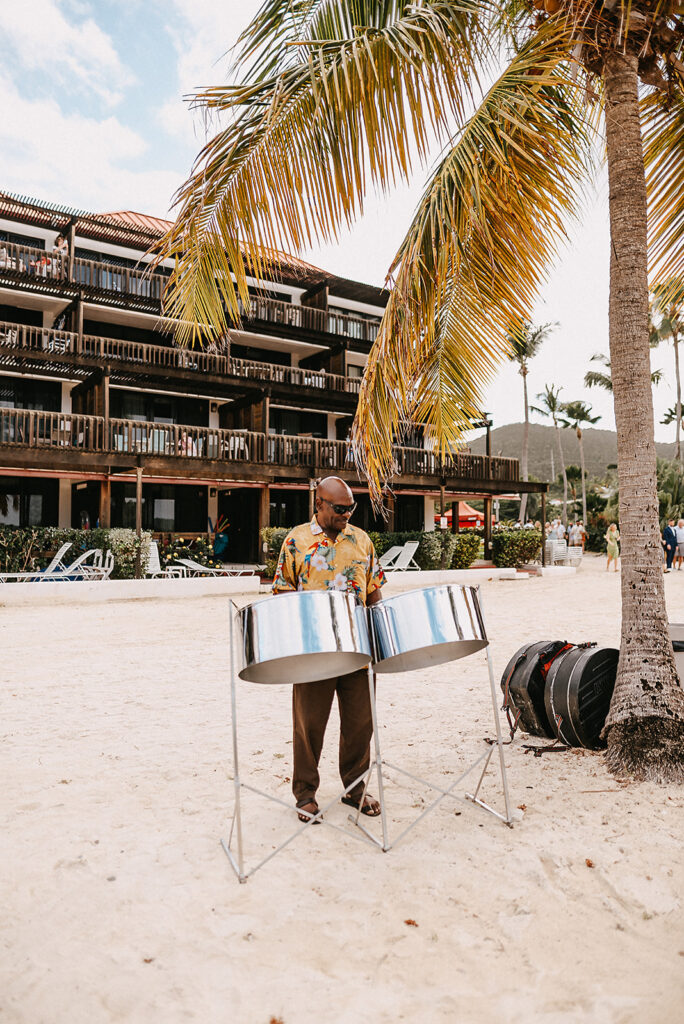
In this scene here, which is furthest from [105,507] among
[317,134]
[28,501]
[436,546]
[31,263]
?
[317,134]

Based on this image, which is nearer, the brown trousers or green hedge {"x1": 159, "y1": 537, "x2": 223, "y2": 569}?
the brown trousers

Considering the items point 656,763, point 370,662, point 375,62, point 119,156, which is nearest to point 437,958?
point 370,662

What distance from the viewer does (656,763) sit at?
379 centimetres

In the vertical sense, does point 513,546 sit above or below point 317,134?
below

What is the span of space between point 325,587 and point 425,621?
1.72ft

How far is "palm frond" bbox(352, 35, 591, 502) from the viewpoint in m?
4.04

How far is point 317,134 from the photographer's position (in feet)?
14.3

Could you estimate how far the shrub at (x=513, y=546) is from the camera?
21.6 metres

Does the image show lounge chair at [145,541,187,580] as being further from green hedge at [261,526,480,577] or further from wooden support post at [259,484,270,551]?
wooden support post at [259,484,270,551]

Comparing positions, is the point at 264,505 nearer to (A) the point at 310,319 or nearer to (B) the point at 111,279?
(A) the point at 310,319

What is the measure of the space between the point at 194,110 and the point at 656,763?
176 inches

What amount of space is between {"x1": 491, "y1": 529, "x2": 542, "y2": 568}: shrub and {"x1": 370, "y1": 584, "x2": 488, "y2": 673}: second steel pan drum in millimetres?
18792

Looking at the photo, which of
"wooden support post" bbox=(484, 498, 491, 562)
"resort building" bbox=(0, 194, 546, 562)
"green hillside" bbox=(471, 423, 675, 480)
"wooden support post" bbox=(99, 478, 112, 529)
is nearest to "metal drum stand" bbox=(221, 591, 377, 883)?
"resort building" bbox=(0, 194, 546, 562)

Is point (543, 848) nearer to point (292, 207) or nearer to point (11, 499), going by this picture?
point (292, 207)
